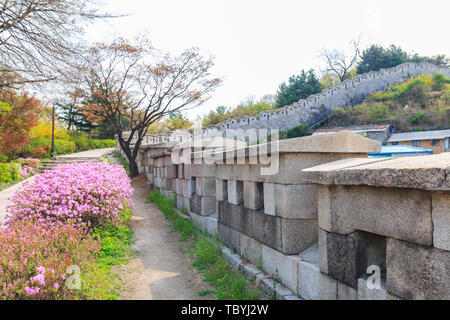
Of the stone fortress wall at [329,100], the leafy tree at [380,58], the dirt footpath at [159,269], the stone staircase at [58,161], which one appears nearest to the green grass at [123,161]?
the stone staircase at [58,161]

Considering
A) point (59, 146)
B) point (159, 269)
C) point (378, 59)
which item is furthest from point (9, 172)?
point (378, 59)

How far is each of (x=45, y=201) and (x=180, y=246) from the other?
8.23 ft

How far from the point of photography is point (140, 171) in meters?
16.1

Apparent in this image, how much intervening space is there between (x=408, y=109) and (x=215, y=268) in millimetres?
27642

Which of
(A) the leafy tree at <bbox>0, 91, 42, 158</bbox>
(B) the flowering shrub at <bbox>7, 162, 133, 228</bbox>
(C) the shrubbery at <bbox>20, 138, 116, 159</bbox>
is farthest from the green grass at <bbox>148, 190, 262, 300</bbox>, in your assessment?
(C) the shrubbery at <bbox>20, 138, 116, 159</bbox>

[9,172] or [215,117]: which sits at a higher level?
[215,117]

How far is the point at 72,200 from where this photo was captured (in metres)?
5.41

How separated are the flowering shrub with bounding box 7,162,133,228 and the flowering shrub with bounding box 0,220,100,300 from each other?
0.76 metres

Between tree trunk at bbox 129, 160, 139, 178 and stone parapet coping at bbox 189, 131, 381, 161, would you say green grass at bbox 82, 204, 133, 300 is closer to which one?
stone parapet coping at bbox 189, 131, 381, 161

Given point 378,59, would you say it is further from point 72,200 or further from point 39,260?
point 39,260

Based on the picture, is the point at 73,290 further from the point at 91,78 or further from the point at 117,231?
the point at 91,78

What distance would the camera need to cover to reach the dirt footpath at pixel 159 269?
151 inches

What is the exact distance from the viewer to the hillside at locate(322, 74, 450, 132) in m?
23.0

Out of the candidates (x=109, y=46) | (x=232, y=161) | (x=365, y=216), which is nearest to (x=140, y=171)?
(x=109, y=46)
